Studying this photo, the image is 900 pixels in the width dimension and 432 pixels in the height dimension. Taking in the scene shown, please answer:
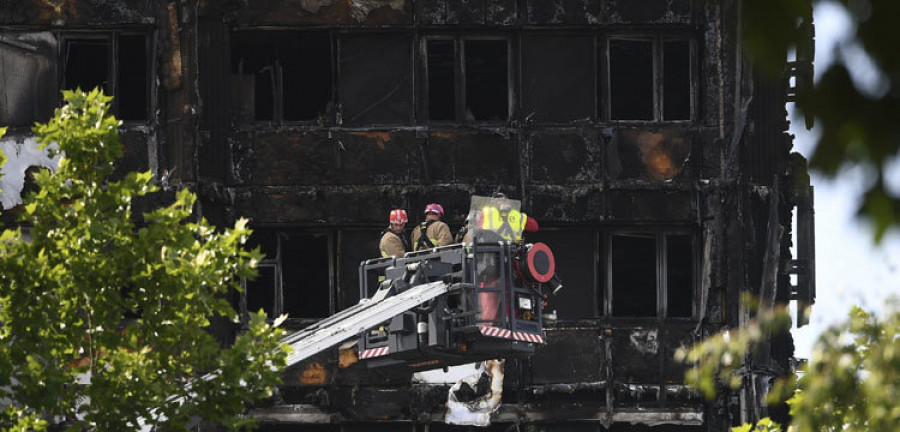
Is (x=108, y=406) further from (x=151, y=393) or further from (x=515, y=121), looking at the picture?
(x=515, y=121)

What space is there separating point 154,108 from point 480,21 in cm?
503

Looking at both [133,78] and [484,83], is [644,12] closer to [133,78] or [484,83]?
[484,83]

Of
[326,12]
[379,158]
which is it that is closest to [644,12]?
[379,158]

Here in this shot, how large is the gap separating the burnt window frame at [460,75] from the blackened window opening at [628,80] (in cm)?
149

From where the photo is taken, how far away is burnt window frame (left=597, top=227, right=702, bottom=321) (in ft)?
80.8

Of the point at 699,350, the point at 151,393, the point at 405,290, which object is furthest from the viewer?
the point at 405,290

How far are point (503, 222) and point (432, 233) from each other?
1070 millimetres

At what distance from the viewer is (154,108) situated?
24469 mm

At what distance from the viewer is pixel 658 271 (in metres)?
24.8

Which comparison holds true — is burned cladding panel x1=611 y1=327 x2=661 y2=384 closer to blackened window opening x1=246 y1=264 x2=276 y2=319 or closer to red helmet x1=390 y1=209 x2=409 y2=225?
blackened window opening x1=246 y1=264 x2=276 y2=319

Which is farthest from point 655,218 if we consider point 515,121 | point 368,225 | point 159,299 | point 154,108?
point 159,299

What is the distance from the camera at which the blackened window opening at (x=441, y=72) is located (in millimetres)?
24531

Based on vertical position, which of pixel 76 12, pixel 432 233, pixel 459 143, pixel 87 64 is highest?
pixel 76 12

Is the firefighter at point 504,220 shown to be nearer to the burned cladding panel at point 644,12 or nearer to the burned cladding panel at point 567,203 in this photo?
the burned cladding panel at point 567,203
